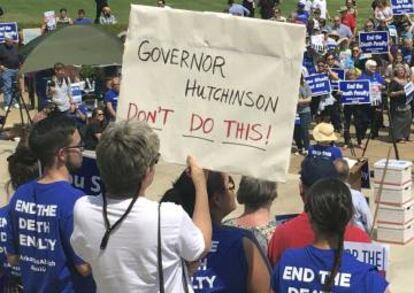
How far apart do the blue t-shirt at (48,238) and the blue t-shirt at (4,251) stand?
0.17m

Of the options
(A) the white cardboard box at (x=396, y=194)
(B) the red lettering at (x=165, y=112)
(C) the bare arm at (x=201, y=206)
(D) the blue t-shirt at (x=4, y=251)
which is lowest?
(A) the white cardboard box at (x=396, y=194)

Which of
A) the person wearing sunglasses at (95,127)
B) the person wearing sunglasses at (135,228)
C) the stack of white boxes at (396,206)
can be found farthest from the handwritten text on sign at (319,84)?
the person wearing sunglasses at (135,228)

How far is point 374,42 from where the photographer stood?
2075 cm

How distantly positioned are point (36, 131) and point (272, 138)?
114 centimetres

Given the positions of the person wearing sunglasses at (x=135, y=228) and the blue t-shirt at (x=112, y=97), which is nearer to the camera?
the person wearing sunglasses at (x=135, y=228)

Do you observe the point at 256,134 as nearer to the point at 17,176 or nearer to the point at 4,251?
the point at 4,251

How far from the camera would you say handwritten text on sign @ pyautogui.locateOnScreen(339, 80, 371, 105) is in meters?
17.0

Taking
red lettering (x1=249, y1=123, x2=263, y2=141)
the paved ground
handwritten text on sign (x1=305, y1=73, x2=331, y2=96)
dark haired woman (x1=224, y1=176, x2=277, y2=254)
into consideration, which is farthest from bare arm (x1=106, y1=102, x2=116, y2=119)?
red lettering (x1=249, y1=123, x2=263, y2=141)

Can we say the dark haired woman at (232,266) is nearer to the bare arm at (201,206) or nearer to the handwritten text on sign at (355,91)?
the bare arm at (201,206)

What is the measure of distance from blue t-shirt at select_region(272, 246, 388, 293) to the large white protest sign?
429 mm

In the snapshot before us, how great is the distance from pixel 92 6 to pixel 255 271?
1373 inches

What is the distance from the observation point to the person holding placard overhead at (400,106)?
17.9 meters

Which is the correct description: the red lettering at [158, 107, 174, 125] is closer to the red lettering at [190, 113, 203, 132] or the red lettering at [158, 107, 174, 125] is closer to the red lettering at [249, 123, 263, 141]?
the red lettering at [190, 113, 203, 132]

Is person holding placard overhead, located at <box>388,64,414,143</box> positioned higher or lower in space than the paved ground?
higher
